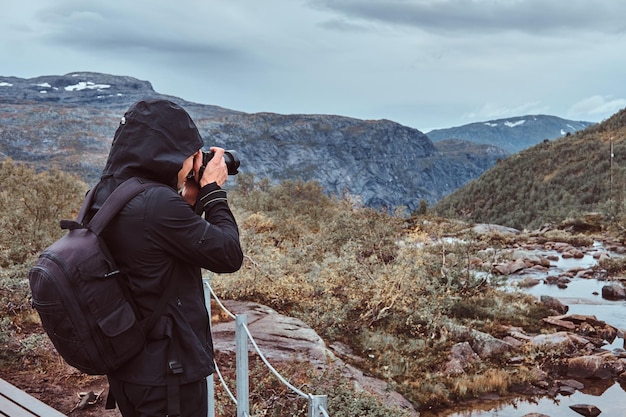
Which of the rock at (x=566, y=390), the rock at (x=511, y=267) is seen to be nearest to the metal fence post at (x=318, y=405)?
the rock at (x=566, y=390)

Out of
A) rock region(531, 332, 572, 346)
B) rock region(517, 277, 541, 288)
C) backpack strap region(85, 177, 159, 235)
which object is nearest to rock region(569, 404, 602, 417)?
rock region(531, 332, 572, 346)

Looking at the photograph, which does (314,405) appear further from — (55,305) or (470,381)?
(470,381)

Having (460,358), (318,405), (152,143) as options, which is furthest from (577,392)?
(152,143)

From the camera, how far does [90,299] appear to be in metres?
2.04

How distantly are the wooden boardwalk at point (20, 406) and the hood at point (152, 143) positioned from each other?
6.60 ft

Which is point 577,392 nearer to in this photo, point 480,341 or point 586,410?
point 586,410

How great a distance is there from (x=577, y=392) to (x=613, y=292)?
6.49 meters

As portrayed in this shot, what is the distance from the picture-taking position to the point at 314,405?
85.0 inches

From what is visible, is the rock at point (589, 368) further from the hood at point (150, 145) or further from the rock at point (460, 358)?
the hood at point (150, 145)

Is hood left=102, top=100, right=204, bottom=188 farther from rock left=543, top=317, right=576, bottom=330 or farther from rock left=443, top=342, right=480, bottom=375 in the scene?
rock left=543, top=317, right=576, bottom=330

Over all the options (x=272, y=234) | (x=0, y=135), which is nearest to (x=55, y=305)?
(x=272, y=234)

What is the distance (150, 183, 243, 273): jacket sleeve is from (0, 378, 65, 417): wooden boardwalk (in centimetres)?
200

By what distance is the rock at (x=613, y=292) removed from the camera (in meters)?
13.1

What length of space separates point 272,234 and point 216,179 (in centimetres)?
1167
